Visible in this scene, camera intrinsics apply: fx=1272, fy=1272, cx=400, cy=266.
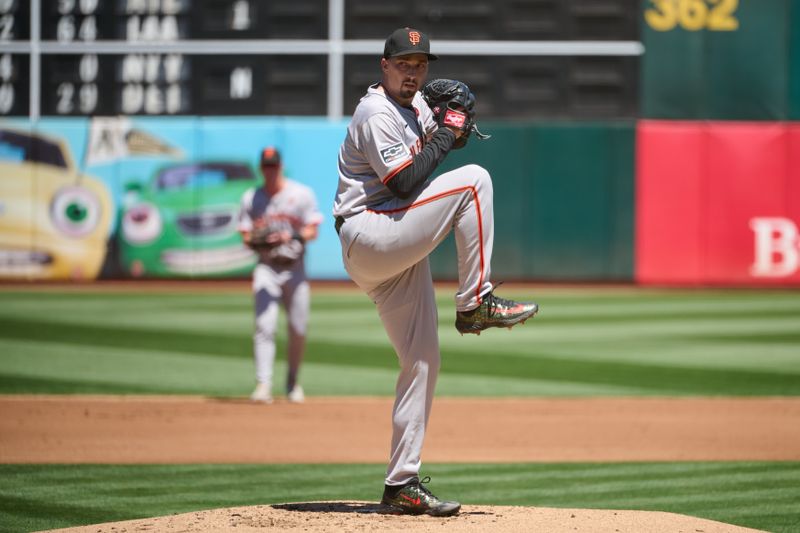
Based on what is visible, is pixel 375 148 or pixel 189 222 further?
pixel 189 222

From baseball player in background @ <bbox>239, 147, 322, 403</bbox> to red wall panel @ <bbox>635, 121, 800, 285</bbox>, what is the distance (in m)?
9.85

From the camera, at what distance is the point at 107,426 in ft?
27.6

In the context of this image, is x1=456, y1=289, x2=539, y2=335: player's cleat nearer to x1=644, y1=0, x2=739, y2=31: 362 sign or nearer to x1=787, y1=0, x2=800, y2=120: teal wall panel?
x1=644, y1=0, x2=739, y2=31: 362 sign

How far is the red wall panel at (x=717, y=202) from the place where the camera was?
18.4 m

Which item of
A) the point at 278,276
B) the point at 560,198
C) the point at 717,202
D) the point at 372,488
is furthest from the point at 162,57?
the point at 372,488

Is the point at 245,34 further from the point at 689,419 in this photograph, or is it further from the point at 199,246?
the point at 689,419

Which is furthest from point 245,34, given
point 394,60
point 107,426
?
point 394,60

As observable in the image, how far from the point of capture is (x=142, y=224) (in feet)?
61.6

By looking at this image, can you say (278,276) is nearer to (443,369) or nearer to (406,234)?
(443,369)

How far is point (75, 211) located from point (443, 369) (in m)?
9.08

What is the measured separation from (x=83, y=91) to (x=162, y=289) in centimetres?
312

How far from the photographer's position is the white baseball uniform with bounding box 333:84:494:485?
15.1ft

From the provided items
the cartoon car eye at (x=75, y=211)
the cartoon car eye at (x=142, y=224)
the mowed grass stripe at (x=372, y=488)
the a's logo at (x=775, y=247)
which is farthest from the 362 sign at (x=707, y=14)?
the mowed grass stripe at (x=372, y=488)

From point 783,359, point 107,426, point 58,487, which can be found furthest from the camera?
point 783,359
